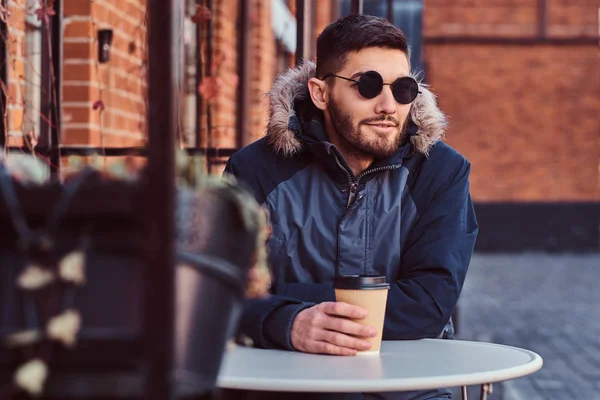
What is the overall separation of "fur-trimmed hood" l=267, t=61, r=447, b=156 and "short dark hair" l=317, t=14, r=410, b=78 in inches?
4.9

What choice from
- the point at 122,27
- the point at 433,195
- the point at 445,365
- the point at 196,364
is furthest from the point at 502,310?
the point at 196,364

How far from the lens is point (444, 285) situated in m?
2.25

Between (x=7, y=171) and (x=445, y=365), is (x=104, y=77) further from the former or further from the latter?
(x=7, y=171)

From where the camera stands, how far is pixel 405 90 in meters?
2.27

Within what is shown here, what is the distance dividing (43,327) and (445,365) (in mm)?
1065

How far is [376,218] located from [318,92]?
0.48 m

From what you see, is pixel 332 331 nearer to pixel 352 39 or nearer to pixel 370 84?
pixel 370 84

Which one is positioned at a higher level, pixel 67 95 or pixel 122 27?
pixel 122 27

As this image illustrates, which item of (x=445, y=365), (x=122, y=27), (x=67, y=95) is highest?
(x=122, y=27)

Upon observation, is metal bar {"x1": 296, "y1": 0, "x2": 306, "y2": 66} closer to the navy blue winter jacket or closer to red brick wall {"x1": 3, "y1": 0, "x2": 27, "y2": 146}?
the navy blue winter jacket

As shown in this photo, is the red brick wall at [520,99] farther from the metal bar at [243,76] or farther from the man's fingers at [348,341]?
the man's fingers at [348,341]

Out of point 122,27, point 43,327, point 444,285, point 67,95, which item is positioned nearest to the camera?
point 43,327

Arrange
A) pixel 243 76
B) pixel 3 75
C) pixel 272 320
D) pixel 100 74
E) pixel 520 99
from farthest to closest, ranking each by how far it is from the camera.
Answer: pixel 520 99 → pixel 243 76 → pixel 100 74 → pixel 3 75 → pixel 272 320

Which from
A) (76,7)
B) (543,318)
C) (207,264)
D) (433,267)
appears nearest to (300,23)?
(76,7)
